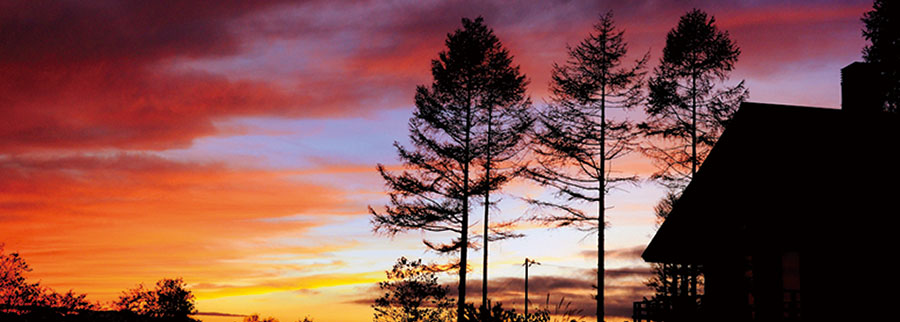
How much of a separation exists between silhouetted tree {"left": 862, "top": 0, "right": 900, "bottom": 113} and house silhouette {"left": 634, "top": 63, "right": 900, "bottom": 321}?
1840 cm

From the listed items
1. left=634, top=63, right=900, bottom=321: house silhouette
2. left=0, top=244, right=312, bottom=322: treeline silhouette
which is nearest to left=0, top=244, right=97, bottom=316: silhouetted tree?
left=0, top=244, right=312, bottom=322: treeline silhouette

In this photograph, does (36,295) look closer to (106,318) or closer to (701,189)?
(106,318)

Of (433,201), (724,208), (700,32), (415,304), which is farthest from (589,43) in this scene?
(415,304)

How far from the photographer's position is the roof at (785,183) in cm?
1516

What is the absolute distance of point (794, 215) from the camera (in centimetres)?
1622

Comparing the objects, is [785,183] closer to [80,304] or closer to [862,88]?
[862,88]

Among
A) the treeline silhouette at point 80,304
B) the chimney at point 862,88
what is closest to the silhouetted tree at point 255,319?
the treeline silhouette at point 80,304

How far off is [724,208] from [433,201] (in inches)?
460

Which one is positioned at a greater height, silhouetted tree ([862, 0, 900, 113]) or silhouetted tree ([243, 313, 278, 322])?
silhouetted tree ([862, 0, 900, 113])

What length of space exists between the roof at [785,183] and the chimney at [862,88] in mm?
996

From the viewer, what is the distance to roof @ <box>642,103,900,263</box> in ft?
49.7

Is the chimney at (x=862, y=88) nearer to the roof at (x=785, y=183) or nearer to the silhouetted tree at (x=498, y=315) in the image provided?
the roof at (x=785, y=183)

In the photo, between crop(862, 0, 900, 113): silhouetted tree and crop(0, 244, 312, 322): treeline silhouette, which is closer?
crop(0, 244, 312, 322): treeline silhouette

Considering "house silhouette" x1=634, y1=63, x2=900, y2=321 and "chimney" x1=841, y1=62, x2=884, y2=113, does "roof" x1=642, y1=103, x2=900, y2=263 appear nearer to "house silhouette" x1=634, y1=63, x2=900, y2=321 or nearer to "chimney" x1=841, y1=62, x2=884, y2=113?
"house silhouette" x1=634, y1=63, x2=900, y2=321
